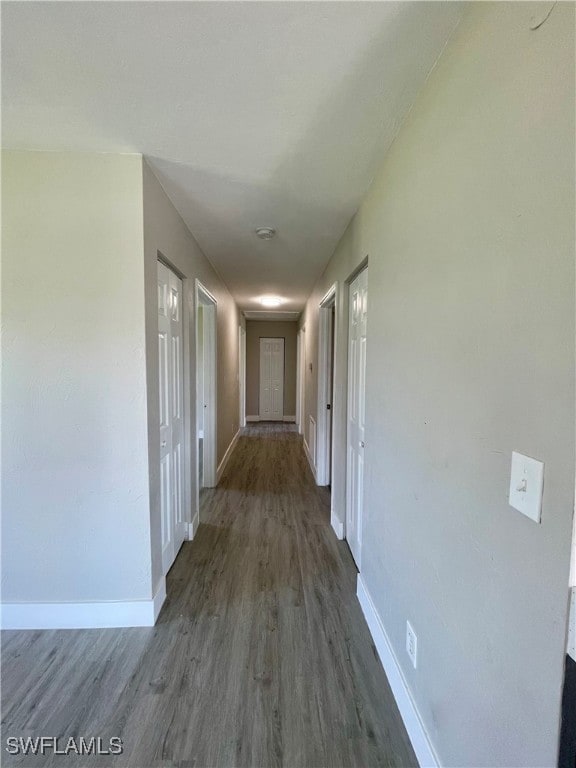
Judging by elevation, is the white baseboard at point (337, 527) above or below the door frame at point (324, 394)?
below

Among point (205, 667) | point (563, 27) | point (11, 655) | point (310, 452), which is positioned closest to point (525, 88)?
point (563, 27)

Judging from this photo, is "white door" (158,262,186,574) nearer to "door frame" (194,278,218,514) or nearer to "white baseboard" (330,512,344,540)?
"door frame" (194,278,218,514)

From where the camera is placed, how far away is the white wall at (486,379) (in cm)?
62

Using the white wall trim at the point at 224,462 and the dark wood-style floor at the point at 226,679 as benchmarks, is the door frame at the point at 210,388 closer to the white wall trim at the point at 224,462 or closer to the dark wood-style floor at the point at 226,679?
the white wall trim at the point at 224,462

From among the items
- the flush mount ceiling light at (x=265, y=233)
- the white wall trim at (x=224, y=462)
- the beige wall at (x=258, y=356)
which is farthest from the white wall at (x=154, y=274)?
the beige wall at (x=258, y=356)

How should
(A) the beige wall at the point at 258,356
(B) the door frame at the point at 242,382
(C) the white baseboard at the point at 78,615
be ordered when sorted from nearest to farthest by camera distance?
1. (C) the white baseboard at the point at 78,615
2. (B) the door frame at the point at 242,382
3. (A) the beige wall at the point at 258,356

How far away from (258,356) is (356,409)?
5.63 meters

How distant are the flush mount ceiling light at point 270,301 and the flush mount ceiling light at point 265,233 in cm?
244

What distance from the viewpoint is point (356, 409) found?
7.40ft

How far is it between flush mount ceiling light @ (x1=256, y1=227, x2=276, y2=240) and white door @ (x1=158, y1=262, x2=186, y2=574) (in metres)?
0.69

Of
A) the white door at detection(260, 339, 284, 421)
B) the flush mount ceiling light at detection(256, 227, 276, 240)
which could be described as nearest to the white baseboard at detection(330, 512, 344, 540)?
the flush mount ceiling light at detection(256, 227, 276, 240)

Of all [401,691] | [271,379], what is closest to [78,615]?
[401,691]

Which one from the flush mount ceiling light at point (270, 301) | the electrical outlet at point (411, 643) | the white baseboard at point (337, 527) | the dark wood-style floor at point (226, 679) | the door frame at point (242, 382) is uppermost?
the flush mount ceiling light at point (270, 301)

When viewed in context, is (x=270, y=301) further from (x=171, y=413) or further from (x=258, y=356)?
(x=171, y=413)
